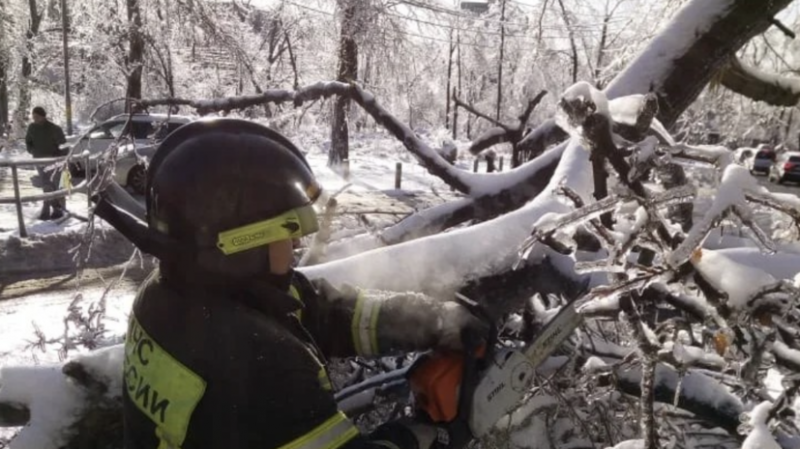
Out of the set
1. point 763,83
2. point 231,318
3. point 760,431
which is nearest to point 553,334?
point 760,431

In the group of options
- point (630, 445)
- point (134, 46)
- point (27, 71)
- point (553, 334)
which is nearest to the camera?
point (630, 445)

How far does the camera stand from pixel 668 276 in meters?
1.28

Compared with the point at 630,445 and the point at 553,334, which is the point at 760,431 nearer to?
the point at 630,445

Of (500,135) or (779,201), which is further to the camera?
(500,135)

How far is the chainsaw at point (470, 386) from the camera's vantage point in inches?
67.4

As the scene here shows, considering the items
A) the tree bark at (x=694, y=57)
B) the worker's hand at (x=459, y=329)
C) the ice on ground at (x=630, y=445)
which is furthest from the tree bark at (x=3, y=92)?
the ice on ground at (x=630, y=445)

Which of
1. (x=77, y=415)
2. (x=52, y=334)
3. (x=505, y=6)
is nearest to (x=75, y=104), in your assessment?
(x=505, y=6)

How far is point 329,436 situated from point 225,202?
2.03 ft

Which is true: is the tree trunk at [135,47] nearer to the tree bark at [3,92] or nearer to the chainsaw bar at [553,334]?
the chainsaw bar at [553,334]

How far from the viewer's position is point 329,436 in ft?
4.75

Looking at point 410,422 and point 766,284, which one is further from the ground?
point 766,284

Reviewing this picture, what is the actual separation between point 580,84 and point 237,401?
1032 mm

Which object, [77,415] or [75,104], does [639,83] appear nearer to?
[77,415]

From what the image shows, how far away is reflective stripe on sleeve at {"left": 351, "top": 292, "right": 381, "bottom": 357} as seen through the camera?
1.88 m
